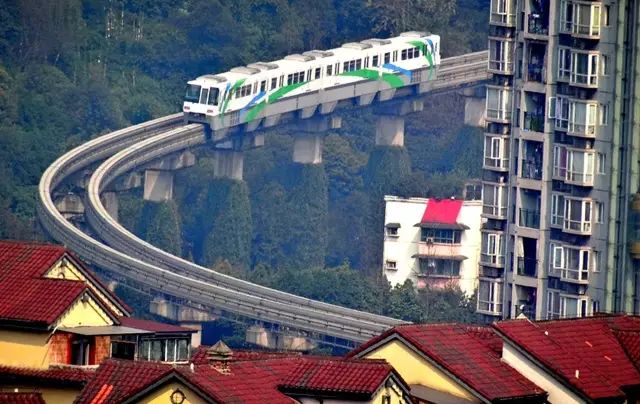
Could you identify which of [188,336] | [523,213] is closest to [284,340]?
[523,213]

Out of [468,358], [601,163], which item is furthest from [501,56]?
[468,358]

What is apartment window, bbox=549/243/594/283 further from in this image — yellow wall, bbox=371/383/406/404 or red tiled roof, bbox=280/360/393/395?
yellow wall, bbox=371/383/406/404

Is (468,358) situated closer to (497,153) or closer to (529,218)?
(529,218)

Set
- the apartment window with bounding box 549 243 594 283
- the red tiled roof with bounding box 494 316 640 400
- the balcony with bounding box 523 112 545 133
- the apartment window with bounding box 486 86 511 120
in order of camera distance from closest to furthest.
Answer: the red tiled roof with bounding box 494 316 640 400 < the apartment window with bounding box 549 243 594 283 < the balcony with bounding box 523 112 545 133 < the apartment window with bounding box 486 86 511 120

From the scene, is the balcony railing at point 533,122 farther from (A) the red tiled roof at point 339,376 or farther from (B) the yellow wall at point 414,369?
(A) the red tiled roof at point 339,376

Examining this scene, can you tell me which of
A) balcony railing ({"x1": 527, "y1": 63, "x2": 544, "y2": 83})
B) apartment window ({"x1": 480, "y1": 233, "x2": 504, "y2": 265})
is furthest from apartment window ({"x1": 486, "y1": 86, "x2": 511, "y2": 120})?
apartment window ({"x1": 480, "y1": 233, "x2": 504, "y2": 265})
